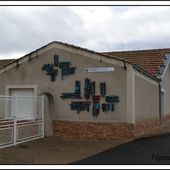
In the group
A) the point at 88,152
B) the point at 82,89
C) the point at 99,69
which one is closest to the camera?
the point at 88,152

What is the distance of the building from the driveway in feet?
5.84

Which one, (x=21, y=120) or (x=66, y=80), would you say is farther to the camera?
(x=66, y=80)

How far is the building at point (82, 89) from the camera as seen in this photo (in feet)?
52.6

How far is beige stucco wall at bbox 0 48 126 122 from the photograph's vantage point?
16125 millimetres

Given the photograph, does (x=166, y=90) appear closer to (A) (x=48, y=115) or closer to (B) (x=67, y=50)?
(B) (x=67, y=50)

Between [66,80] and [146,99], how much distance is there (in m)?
4.97

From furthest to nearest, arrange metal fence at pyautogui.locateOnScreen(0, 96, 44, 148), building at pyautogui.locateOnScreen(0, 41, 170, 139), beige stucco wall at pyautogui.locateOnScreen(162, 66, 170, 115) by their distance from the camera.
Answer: beige stucco wall at pyautogui.locateOnScreen(162, 66, 170, 115) → building at pyautogui.locateOnScreen(0, 41, 170, 139) → metal fence at pyautogui.locateOnScreen(0, 96, 44, 148)

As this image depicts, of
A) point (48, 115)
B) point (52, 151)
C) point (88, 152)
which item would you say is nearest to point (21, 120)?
point (48, 115)

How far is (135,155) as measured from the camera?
11.6 meters

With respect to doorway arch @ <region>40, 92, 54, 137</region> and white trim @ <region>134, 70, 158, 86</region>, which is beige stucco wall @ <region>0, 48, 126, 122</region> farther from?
white trim @ <region>134, 70, 158, 86</region>

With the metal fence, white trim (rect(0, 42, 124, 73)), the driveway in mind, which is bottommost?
the driveway

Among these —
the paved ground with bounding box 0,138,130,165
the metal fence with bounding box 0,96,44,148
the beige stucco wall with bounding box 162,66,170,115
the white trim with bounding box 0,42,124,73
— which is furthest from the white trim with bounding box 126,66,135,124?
the beige stucco wall with bounding box 162,66,170,115

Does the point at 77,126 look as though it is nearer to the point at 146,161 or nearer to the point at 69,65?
the point at 69,65

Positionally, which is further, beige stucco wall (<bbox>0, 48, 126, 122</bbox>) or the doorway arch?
the doorway arch
